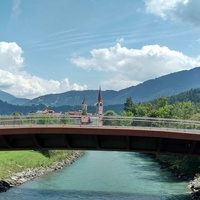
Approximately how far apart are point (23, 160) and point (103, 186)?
68.0 feet

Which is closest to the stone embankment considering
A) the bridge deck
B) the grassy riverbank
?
the grassy riverbank

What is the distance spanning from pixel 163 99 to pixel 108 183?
246 ft

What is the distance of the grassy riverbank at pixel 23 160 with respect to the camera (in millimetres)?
56594

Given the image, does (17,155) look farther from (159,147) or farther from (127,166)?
(159,147)

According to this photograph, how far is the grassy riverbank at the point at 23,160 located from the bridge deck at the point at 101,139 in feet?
50.1

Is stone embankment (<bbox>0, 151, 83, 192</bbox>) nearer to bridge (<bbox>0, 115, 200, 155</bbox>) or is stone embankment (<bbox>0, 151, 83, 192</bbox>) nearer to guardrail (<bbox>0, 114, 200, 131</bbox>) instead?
bridge (<bbox>0, 115, 200, 155</bbox>)

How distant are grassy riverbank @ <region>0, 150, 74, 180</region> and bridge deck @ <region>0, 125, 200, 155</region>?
15.3 metres

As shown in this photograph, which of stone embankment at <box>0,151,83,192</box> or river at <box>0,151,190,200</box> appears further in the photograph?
stone embankment at <box>0,151,83,192</box>

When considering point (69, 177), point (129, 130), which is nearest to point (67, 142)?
point (129, 130)

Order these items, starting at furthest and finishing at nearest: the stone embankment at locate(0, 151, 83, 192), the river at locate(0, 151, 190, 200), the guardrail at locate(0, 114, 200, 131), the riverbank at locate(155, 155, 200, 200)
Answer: the stone embankment at locate(0, 151, 83, 192)
the riverbank at locate(155, 155, 200, 200)
the river at locate(0, 151, 190, 200)
the guardrail at locate(0, 114, 200, 131)

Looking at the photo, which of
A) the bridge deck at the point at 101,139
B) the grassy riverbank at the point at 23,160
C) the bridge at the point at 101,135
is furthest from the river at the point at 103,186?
the bridge at the point at 101,135

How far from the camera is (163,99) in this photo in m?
124

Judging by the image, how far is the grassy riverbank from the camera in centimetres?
5659

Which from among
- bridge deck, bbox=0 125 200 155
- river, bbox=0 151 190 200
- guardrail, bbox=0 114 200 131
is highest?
guardrail, bbox=0 114 200 131
